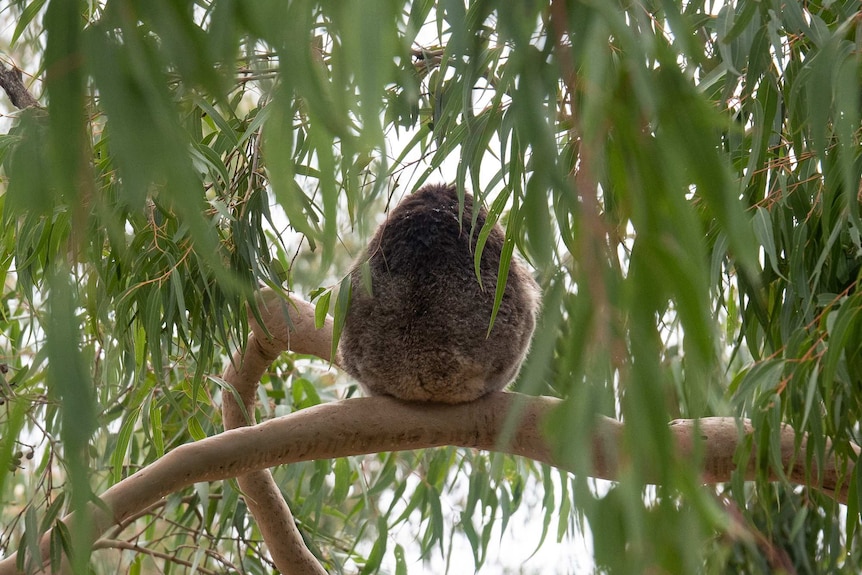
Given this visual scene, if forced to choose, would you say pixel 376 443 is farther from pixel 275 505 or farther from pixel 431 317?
pixel 275 505

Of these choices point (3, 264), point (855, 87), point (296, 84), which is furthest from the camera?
point (3, 264)

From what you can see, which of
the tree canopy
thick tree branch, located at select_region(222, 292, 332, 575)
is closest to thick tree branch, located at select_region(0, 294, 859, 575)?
the tree canopy

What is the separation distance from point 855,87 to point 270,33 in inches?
31.4

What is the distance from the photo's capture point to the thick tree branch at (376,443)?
160cm

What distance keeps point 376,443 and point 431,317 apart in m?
0.34

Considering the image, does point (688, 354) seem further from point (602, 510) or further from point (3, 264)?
point (3, 264)

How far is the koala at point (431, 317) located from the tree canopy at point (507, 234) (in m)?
0.08

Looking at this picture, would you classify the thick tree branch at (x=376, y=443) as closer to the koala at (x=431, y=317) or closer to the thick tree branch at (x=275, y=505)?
the koala at (x=431, y=317)

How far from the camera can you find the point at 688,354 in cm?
69

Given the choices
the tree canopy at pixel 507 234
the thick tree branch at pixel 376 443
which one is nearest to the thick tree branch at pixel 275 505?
the tree canopy at pixel 507 234

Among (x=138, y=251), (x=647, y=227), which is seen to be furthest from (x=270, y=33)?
(x=138, y=251)

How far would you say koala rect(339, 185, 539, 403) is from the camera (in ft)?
6.68

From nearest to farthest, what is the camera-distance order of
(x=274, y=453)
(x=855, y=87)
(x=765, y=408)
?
(x=855, y=87)
(x=765, y=408)
(x=274, y=453)

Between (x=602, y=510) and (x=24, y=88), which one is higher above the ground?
(x=24, y=88)
